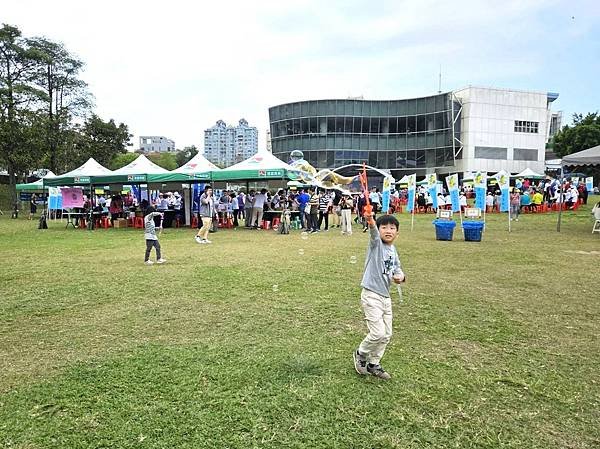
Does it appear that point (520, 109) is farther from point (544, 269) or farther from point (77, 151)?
point (544, 269)

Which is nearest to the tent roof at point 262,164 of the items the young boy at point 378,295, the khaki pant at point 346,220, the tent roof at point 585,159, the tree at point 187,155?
the khaki pant at point 346,220

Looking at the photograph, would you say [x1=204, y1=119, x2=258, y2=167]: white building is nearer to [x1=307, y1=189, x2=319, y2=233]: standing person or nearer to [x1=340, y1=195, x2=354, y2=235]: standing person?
[x1=307, y1=189, x2=319, y2=233]: standing person

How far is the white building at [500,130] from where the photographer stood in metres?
60.5

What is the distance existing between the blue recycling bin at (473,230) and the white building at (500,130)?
162ft

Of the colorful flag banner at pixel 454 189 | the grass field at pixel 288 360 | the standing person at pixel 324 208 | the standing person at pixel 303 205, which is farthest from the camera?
the colorful flag banner at pixel 454 189

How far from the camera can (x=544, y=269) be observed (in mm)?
9547

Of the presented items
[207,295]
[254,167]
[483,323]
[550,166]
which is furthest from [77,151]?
[550,166]

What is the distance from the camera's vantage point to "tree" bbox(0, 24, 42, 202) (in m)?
30.8

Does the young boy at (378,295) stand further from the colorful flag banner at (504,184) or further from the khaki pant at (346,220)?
the colorful flag banner at (504,184)

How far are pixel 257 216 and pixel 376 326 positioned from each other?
1675 cm

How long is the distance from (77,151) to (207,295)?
1432 inches

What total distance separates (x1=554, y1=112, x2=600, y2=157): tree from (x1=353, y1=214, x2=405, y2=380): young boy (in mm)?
52901

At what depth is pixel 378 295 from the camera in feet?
13.7

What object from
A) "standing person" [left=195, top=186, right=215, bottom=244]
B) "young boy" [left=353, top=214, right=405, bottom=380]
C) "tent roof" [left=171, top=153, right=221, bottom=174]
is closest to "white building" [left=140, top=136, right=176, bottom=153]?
"tent roof" [left=171, top=153, right=221, bottom=174]
